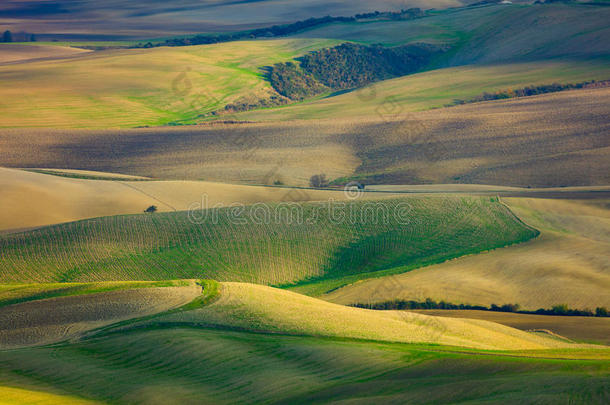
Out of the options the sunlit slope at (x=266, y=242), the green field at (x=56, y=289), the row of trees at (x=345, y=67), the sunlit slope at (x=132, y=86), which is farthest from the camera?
the row of trees at (x=345, y=67)

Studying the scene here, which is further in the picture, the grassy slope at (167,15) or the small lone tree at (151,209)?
the grassy slope at (167,15)

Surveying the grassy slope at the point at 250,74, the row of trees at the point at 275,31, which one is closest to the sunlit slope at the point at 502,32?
the grassy slope at the point at 250,74

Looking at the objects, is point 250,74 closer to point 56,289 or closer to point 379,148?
point 379,148

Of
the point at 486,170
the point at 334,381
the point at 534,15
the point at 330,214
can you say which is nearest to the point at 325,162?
the point at 486,170

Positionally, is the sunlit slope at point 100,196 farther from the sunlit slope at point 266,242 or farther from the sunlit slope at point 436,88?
the sunlit slope at point 436,88

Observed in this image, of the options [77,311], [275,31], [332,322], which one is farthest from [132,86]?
[332,322]

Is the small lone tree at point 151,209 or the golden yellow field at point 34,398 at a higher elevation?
the golden yellow field at point 34,398

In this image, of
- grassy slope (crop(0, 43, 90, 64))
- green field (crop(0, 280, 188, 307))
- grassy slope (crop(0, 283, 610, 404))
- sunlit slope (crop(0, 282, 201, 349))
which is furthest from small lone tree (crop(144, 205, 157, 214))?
grassy slope (crop(0, 43, 90, 64))

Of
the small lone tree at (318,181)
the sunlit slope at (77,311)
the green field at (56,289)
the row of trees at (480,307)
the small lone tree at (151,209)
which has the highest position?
the sunlit slope at (77,311)

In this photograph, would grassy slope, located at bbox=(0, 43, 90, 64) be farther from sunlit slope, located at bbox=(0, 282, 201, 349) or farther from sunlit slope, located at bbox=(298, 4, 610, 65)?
sunlit slope, located at bbox=(0, 282, 201, 349)
